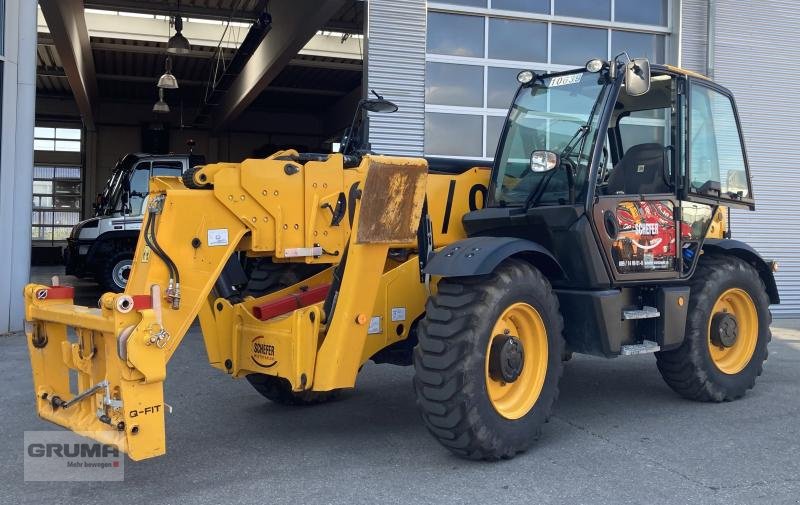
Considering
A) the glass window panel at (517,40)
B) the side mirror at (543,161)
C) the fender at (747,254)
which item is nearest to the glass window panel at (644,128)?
the fender at (747,254)

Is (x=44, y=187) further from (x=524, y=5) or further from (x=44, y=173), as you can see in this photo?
(x=524, y=5)

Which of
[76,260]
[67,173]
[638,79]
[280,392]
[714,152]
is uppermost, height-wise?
[67,173]

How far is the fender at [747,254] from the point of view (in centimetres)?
624

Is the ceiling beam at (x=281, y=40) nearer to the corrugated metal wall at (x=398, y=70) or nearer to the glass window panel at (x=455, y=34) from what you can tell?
the corrugated metal wall at (x=398, y=70)

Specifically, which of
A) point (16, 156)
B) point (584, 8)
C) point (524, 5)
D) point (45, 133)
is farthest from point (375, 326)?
point (45, 133)

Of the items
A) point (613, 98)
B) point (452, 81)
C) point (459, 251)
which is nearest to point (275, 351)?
point (459, 251)

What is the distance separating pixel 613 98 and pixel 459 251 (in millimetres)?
1722

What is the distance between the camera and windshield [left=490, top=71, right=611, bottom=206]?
5355 mm

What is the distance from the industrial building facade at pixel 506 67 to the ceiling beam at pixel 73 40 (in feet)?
11.9

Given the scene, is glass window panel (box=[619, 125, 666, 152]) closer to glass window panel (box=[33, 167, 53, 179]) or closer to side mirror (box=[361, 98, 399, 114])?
side mirror (box=[361, 98, 399, 114])

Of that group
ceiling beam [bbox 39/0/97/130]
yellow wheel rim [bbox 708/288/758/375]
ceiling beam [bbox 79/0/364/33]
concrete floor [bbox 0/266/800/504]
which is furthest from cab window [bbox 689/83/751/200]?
ceiling beam [bbox 39/0/97/130]

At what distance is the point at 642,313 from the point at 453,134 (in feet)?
19.3

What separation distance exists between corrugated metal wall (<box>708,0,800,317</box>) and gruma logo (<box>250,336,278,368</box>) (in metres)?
9.39

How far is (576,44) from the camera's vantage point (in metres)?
11.6
